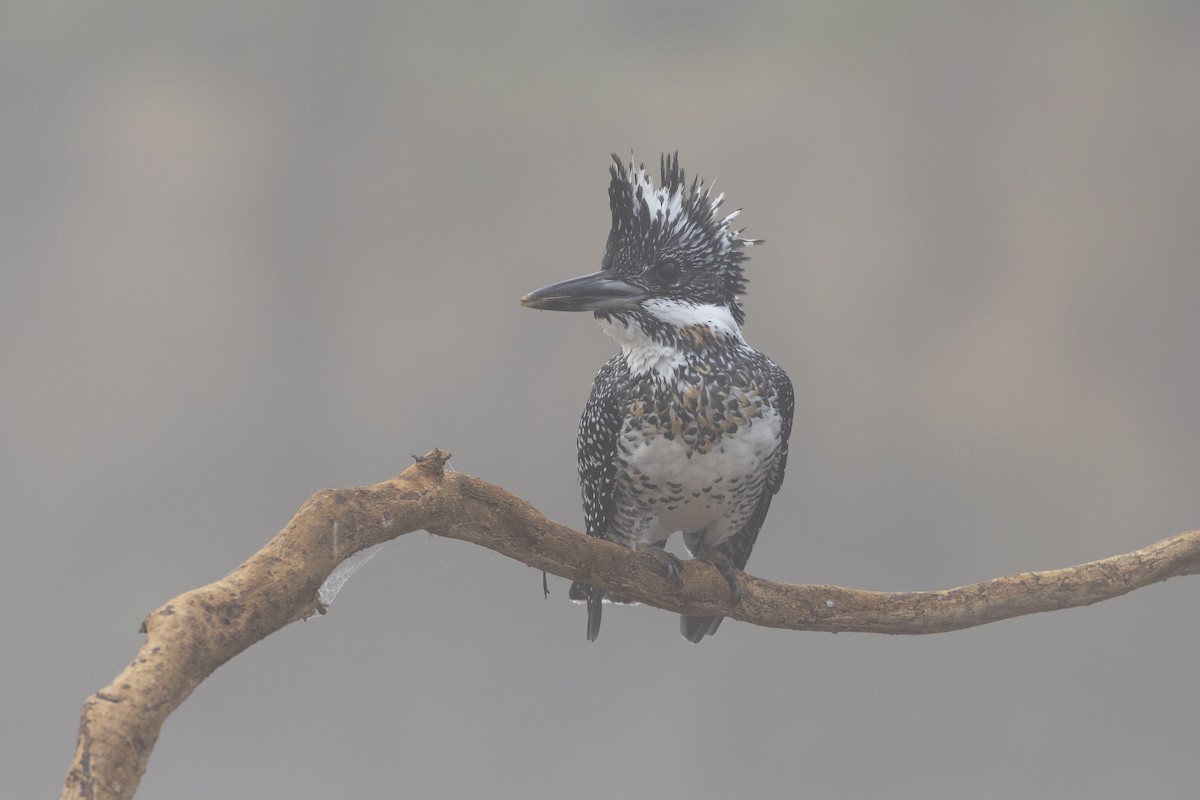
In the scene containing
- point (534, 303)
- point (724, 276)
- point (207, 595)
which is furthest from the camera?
point (724, 276)

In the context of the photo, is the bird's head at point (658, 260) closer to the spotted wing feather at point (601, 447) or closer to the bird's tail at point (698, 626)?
the spotted wing feather at point (601, 447)

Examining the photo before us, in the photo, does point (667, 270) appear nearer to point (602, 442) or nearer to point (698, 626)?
point (602, 442)

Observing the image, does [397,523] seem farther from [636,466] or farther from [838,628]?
[838,628]

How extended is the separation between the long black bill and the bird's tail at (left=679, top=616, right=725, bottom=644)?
0.96 meters

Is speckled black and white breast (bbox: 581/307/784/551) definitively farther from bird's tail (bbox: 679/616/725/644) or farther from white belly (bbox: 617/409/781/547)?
bird's tail (bbox: 679/616/725/644)

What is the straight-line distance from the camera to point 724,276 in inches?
110

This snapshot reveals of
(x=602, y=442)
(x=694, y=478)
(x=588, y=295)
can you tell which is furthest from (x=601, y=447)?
(x=588, y=295)

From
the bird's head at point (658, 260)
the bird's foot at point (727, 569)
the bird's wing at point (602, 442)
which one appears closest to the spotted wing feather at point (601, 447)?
the bird's wing at point (602, 442)

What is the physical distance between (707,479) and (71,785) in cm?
148

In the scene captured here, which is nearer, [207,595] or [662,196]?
[207,595]

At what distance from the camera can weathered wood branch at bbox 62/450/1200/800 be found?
5.60ft

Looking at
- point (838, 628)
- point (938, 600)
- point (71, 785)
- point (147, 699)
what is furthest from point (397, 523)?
point (938, 600)

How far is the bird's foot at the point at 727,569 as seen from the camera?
2.82 m

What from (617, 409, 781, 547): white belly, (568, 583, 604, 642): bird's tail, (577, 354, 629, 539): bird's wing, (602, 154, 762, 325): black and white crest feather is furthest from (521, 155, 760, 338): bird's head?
(568, 583, 604, 642): bird's tail
